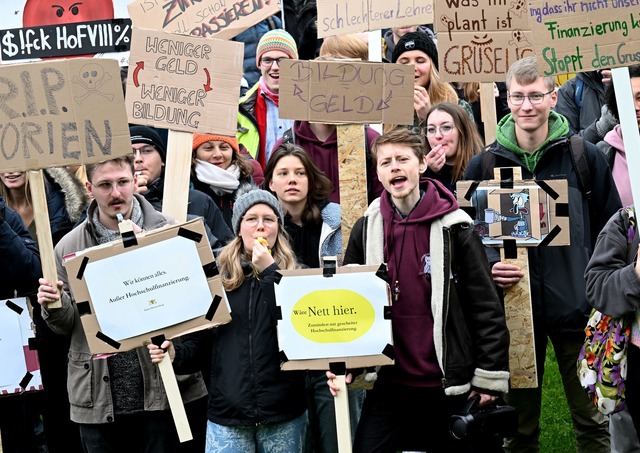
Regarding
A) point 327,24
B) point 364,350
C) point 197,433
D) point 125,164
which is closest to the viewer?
point 364,350

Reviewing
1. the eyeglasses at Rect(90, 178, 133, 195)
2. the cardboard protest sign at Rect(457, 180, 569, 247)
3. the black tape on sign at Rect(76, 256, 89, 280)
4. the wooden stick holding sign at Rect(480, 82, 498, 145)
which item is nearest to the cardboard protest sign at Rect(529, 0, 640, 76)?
the cardboard protest sign at Rect(457, 180, 569, 247)

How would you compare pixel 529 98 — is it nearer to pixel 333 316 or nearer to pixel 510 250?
pixel 510 250

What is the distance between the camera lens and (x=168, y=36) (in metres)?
6.83

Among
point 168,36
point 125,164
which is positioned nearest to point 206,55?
point 168,36

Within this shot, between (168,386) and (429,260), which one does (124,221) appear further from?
(429,260)

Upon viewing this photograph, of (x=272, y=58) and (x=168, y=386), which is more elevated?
(x=272, y=58)

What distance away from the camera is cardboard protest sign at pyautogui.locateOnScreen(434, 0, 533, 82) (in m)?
7.30

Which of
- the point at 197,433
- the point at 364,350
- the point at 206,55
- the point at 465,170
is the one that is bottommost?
the point at 197,433

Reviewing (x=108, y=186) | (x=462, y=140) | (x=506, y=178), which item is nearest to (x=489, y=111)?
(x=462, y=140)

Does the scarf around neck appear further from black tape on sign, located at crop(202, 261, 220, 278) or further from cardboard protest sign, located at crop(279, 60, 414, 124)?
black tape on sign, located at crop(202, 261, 220, 278)

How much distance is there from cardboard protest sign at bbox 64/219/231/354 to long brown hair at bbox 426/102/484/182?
6.46 feet

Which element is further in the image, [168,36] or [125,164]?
[168,36]

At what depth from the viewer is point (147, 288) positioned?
5.91 meters

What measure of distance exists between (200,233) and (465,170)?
1.73 meters
